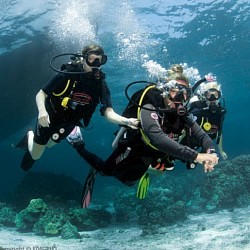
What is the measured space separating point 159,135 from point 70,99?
2.55 metres

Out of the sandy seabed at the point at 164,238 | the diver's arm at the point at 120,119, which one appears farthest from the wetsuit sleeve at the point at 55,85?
the sandy seabed at the point at 164,238

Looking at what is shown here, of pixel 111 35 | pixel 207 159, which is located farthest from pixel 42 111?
pixel 111 35

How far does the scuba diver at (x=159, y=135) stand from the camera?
3920mm

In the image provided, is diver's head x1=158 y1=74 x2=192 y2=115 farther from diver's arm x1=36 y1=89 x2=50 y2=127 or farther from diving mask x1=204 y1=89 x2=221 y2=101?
diving mask x1=204 y1=89 x2=221 y2=101

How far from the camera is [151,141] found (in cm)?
401

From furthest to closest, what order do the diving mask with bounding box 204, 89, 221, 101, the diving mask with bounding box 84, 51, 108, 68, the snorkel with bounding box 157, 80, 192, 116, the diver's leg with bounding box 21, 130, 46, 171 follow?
the diving mask with bounding box 204, 89, 221, 101, the diver's leg with bounding box 21, 130, 46, 171, the diving mask with bounding box 84, 51, 108, 68, the snorkel with bounding box 157, 80, 192, 116

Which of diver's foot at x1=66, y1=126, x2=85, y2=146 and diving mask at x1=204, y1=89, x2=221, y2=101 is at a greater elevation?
diving mask at x1=204, y1=89, x2=221, y2=101

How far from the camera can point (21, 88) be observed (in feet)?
72.9

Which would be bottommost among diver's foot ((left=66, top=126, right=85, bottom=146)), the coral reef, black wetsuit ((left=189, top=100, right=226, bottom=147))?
the coral reef

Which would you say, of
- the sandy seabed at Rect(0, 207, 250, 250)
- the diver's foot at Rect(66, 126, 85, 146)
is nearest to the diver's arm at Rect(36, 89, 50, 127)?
the diver's foot at Rect(66, 126, 85, 146)

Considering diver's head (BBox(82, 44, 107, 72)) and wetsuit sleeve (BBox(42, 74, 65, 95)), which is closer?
diver's head (BBox(82, 44, 107, 72))

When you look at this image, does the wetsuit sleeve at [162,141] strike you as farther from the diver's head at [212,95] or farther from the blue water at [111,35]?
the blue water at [111,35]

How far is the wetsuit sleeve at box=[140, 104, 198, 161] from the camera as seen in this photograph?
12.7ft

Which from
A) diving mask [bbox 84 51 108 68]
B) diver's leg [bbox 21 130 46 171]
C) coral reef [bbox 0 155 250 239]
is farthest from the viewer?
coral reef [bbox 0 155 250 239]
